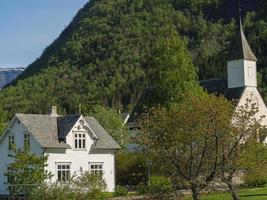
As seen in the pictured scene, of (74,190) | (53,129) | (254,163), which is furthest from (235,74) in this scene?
(254,163)

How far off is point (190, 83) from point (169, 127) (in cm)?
2196

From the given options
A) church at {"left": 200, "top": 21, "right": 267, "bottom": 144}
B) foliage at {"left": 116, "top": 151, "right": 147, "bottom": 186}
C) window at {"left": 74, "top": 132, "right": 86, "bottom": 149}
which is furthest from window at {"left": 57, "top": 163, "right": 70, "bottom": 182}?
church at {"left": 200, "top": 21, "right": 267, "bottom": 144}

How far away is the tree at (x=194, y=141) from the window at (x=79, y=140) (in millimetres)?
23490

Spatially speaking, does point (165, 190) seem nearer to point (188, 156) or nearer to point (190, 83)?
point (188, 156)

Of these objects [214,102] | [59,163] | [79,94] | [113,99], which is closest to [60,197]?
[214,102]

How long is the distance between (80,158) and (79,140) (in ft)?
5.26

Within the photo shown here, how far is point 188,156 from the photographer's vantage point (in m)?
34.6

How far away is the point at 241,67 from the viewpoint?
264 ft

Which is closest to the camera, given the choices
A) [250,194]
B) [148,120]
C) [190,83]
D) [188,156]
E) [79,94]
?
[188,156]

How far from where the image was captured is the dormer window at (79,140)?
58000 mm

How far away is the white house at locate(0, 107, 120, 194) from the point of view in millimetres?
56375

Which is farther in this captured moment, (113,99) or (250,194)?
(113,99)

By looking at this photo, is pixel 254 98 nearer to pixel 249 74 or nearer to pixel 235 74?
pixel 249 74

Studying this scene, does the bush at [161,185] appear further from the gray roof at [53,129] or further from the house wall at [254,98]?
the house wall at [254,98]
